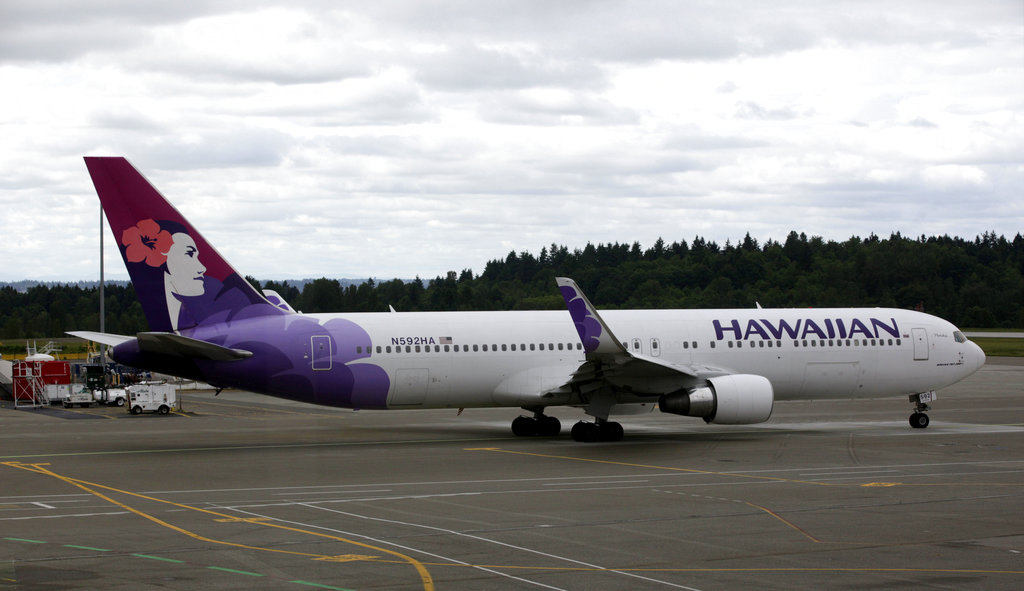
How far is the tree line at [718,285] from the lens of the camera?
320 feet

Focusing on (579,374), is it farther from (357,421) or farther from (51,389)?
(51,389)

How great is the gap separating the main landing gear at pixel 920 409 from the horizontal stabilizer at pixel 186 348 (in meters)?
20.3

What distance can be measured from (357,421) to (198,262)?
12.2m

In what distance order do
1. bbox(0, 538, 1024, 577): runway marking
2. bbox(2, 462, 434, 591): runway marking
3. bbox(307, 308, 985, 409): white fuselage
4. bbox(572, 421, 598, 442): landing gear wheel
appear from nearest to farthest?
bbox(0, 538, 1024, 577): runway marking → bbox(2, 462, 434, 591): runway marking → bbox(572, 421, 598, 442): landing gear wheel → bbox(307, 308, 985, 409): white fuselage

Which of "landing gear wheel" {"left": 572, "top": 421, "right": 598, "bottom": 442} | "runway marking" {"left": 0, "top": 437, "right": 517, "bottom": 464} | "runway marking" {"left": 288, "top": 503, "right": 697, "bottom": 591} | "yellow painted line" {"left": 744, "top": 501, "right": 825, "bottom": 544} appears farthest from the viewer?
"landing gear wheel" {"left": 572, "top": 421, "right": 598, "bottom": 442}

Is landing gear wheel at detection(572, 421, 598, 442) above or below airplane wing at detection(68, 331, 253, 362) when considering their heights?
below

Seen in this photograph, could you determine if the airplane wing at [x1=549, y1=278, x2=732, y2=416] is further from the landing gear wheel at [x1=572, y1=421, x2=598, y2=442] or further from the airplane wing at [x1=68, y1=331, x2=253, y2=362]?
the airplane wing at [x1=68, y1=331, x2=253, y2=362]

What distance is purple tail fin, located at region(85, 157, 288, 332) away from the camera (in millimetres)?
27844

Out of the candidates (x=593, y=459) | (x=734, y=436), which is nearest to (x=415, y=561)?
(x=593, y=459)

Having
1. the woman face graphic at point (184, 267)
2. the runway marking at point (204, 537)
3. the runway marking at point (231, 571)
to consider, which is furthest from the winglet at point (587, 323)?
the runway marking at point (231, 571)

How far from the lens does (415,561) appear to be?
14023 mm

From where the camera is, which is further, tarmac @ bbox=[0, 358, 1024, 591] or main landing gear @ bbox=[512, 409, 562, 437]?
main landing gear @ bbox=[512, 409, 562, 437]

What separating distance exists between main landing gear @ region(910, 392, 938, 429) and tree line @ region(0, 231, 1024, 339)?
167 ft

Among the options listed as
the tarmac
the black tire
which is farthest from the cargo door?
the black tire
